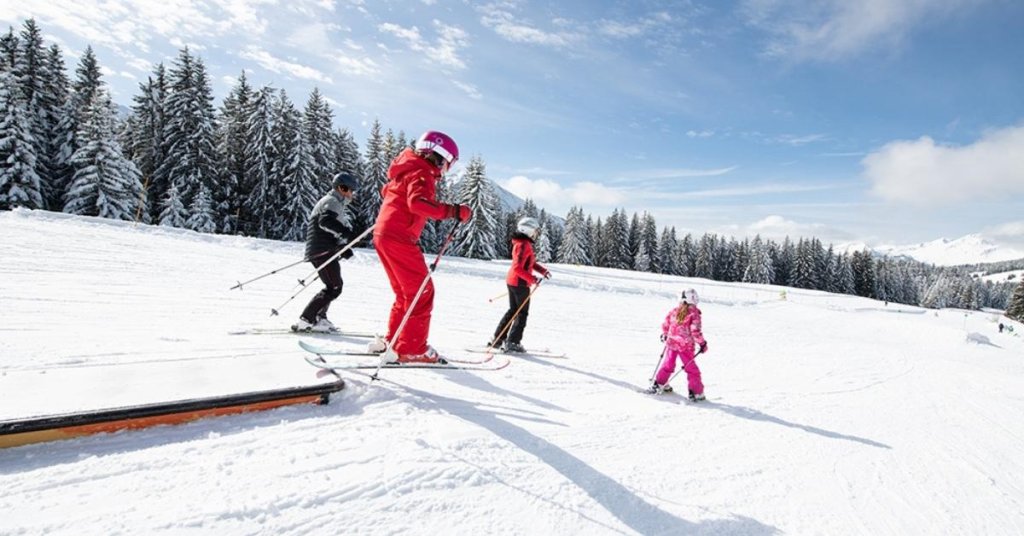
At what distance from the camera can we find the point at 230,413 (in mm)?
3457

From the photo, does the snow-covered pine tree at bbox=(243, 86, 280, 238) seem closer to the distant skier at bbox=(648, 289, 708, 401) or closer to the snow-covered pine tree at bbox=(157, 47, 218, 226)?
the snow-covered pine tree at bbox=(157, 47, 218, 226)

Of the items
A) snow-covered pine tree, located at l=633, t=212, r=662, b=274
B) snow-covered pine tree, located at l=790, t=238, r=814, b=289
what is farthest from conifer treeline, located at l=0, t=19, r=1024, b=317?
snow-covered pine tree, located at l=790, t=238, r=814, b=289

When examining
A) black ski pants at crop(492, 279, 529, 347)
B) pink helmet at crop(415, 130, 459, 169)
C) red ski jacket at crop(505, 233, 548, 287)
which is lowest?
black ski pants at crop(492, 279, 529, 347)

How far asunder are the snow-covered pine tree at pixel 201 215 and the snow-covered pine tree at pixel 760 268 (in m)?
78.0

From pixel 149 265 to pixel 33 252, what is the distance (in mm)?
1861

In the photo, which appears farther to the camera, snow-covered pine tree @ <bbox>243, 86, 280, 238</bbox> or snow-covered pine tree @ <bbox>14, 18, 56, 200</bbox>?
snow-covered pine tree @ <bbox>243, 86, 280, 238</bbox>

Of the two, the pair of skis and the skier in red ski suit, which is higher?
the skier in red ski suit

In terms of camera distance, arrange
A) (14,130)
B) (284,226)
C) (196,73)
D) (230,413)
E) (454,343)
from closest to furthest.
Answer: (230,413) < (454,343) < (14,130) < (196,73) < (284,226)

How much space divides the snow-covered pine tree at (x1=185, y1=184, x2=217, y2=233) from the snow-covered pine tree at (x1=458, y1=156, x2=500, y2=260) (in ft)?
66.3

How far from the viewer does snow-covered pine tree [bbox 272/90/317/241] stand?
35.5 meters

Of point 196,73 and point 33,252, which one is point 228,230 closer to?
point 196,73

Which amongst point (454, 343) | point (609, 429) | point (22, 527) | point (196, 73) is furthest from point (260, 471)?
point (196, 73)

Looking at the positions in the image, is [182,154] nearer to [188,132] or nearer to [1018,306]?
[188,132]

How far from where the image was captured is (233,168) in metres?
36.7
